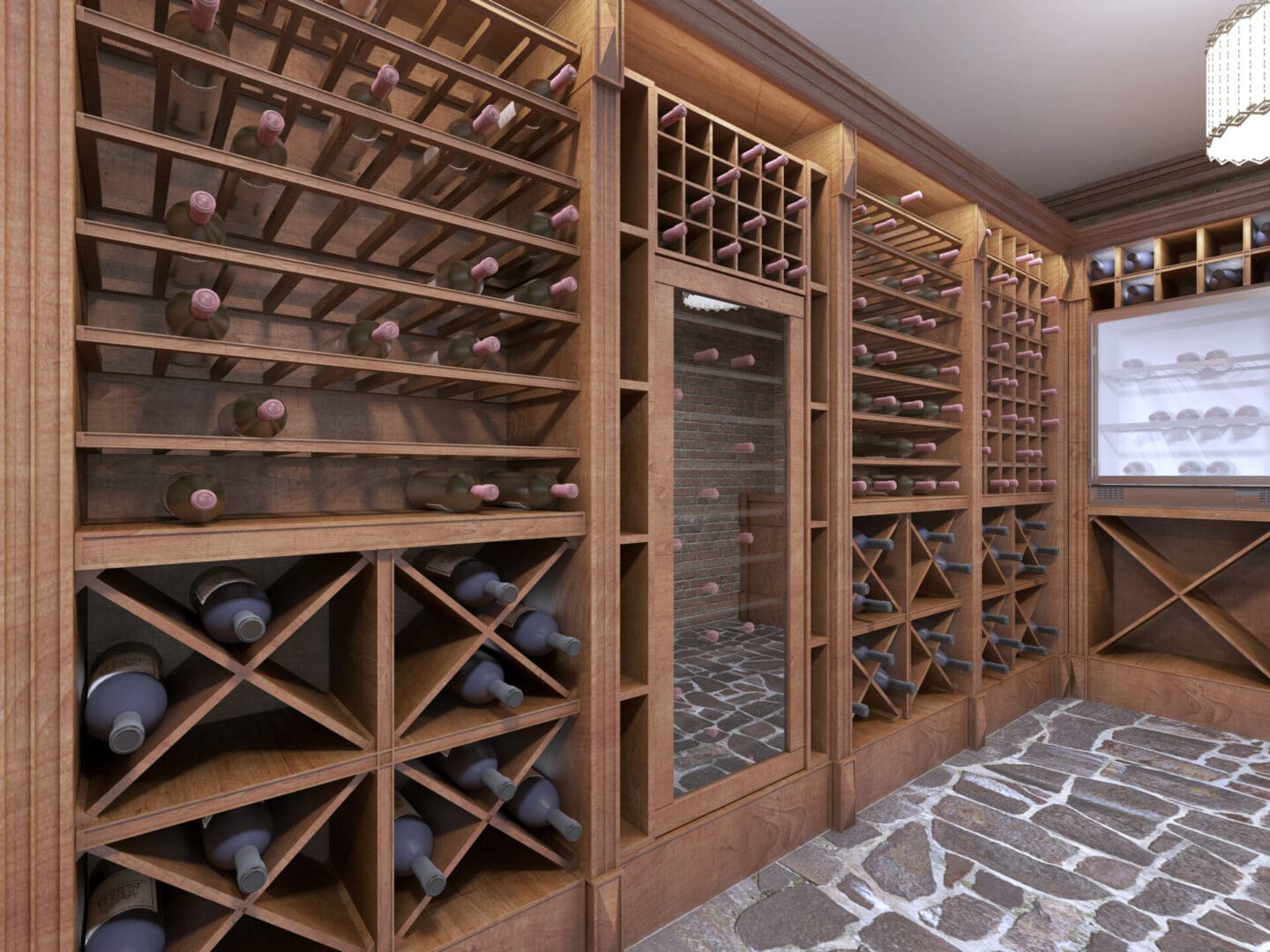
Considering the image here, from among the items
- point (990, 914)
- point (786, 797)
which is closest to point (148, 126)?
point (786, 797)

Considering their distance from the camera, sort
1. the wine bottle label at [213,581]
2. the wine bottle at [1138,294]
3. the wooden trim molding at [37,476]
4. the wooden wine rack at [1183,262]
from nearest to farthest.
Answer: the wooden trim molding at [37,476] → the wine bottle label at [213,581] → the wooden wine rack at [1183,262] → the wine bottle at [1138,294]

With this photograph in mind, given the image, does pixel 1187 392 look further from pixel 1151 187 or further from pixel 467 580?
pixel 467 580

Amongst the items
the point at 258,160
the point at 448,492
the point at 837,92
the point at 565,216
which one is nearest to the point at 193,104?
the point at 258,160

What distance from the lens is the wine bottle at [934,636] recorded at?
8.71ft

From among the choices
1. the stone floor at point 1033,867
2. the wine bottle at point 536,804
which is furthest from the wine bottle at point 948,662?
the wine bottle at point 536,804

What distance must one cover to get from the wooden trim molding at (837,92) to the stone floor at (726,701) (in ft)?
5.01

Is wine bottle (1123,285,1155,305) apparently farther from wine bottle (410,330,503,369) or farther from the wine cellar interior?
wine bottle (410,330,503,369)

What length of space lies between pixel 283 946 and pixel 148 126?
5.36ft

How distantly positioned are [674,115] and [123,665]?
1.63 m

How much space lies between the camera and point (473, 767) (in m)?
1.44

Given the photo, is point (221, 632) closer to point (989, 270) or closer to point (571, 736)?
point (571, 736)

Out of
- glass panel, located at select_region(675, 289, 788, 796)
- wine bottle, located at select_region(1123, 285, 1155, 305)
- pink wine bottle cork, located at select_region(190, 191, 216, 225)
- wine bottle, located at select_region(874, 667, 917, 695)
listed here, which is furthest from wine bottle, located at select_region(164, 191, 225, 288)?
wine bottle, located at select_region(1123, 285, 1155, 305)

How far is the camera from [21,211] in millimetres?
959

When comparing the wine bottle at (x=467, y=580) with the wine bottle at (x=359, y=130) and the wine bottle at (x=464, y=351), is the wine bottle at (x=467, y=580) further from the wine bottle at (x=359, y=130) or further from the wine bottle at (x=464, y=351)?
the wine bottle at (x=359, y=130)
